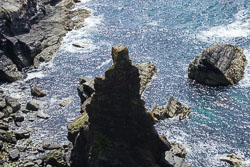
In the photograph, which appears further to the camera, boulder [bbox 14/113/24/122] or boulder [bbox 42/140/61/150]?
boulder [bbox 14/113/24/122]

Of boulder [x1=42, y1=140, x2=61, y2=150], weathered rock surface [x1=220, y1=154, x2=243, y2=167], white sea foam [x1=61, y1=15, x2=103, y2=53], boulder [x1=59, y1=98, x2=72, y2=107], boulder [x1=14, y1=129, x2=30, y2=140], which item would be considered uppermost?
weathered rock surface [x1=220, y1=154, x2=243, y2=167]

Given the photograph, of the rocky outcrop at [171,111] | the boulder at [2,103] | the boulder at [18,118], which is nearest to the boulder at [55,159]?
the boulder at [18,118]

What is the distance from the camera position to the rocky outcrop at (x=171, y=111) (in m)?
90.8

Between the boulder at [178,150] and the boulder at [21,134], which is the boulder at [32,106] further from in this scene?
the boulder at [178,150]

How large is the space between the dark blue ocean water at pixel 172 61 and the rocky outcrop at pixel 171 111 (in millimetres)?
1547

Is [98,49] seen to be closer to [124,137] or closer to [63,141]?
[63,141]

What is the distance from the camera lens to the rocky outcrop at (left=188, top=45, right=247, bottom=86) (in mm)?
102125

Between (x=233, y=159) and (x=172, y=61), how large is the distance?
145 feet

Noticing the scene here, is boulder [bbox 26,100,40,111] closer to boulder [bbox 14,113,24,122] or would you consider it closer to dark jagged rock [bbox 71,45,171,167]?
boulder [bbox 14,113,24,122]

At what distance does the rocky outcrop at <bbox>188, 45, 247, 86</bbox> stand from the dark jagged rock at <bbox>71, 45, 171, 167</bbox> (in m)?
41.0

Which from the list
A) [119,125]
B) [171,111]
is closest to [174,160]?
[119,125]

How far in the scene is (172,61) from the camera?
376ft

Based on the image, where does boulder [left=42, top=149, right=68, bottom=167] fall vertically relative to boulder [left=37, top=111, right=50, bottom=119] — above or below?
above

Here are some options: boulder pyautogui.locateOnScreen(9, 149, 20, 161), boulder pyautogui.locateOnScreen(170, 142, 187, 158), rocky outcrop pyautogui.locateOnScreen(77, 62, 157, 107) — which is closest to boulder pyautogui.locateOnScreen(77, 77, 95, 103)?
rocky outcrop pyautogui.locateOnScreen(77, 62, 157, 107)
